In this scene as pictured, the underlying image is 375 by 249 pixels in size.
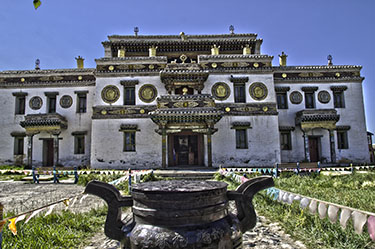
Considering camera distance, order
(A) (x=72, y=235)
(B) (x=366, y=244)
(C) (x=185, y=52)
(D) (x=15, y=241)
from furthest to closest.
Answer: (C) (x=185, y=52), (A) (x=72, y=235), (D) (x=15, y=241), (B) (x=366, y=244)

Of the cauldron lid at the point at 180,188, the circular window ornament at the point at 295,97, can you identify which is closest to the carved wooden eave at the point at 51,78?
the circular window ornament at the point at 295,97

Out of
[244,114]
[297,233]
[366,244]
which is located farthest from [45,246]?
[244,114]

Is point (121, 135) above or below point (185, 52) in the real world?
below

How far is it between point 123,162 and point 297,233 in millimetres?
14725

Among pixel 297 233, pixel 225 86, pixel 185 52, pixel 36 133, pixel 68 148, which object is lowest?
pixel 297 233

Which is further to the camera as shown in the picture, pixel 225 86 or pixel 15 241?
pixel 225 86

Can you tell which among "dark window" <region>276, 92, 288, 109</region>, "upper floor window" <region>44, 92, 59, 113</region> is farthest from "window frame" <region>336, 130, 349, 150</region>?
"upper floor window" <region>44, 92, 59, 113</region>

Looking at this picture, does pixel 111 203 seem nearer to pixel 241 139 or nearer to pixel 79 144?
pixel 241 139

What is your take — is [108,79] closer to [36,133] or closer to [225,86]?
[36,133]

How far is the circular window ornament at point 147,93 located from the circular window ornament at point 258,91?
23.7 feet

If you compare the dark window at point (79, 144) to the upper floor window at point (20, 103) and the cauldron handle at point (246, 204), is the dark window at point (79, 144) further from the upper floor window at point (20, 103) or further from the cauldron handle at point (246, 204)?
the cauldron handle at point (246, 204)

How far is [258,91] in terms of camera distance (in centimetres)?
1805

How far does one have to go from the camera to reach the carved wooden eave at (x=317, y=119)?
58.5 feet

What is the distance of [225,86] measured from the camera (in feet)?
59.0
